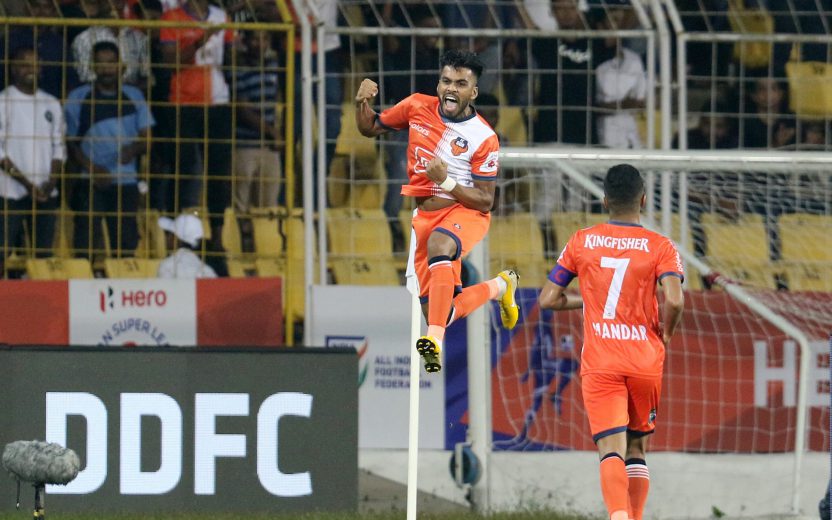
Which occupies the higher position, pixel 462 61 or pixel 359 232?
pixel 462 61

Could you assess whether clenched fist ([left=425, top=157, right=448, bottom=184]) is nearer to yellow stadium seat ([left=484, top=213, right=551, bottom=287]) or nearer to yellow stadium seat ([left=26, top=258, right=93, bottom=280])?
yellow stadium seat ([left=484, top=213, right=551, bottom=287])

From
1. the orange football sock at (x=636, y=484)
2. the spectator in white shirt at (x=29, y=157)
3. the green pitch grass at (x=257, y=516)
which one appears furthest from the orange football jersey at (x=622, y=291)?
the spectator in white shirt at (x=29, y=157)

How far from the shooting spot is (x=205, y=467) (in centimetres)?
965

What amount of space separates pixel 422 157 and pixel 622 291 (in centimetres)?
127

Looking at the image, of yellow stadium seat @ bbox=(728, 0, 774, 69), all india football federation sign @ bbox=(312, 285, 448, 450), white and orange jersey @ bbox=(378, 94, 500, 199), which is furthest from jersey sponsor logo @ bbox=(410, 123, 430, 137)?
yellow stadium seat @ bbox=(728, 0, 774, 69)

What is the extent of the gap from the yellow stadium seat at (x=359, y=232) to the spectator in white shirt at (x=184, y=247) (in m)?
0.90

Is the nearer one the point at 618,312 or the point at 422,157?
the point at 618,312

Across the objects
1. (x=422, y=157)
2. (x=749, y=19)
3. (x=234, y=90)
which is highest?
(x=749, y=19)

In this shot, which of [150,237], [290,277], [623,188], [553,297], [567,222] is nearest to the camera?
[623,188]

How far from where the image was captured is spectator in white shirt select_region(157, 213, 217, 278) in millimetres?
11594

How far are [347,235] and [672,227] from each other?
235 centimetres

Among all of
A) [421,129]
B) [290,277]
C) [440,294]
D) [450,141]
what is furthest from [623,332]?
[290,277]

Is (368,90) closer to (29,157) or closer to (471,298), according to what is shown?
(471,298)

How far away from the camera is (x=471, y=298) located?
861 centimetres
